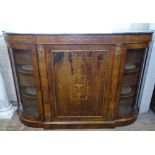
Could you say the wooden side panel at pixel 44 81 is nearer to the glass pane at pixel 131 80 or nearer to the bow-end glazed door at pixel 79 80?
the bow-end glazed door at pixel 79 80

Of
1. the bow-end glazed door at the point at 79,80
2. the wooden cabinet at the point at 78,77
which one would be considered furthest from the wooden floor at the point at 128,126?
the bow-end glazed door at the point at 79,80

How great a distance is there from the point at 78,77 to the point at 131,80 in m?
0.53

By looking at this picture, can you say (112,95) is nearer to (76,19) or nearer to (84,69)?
(84,69)

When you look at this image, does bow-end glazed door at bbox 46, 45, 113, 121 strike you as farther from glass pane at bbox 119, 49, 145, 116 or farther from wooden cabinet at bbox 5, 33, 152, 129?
glass pane at bbox 119, 49, 145, 116

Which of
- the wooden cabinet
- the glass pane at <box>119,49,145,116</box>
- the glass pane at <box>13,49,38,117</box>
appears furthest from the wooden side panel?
the glass pane at <box>119,49,145,116</box>

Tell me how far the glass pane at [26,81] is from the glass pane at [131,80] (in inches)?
33.1

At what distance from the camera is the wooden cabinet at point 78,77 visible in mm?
1229

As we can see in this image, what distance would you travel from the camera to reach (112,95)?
1.43 m

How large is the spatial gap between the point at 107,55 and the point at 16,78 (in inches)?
32.9

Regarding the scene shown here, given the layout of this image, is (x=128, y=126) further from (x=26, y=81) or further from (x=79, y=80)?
(x=26, y=81)

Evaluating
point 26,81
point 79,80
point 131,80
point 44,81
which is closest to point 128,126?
point 131,80

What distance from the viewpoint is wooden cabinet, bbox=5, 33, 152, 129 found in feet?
4.03

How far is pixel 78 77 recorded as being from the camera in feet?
4.42
